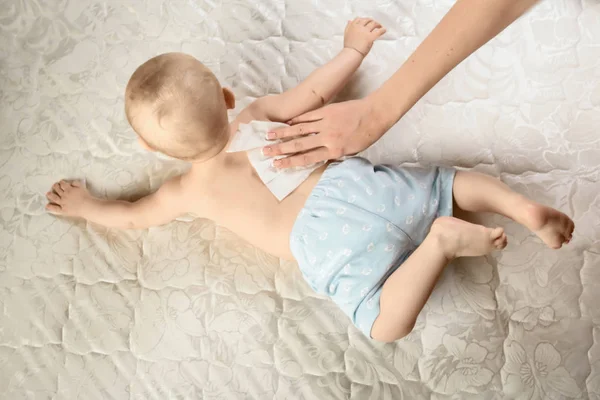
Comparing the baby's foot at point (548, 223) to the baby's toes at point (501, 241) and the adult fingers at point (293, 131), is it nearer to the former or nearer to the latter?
the baby's toes at point (501, 241)

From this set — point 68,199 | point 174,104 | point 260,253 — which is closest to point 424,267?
point 260,253

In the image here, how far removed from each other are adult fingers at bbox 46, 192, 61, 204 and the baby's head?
0.45 m

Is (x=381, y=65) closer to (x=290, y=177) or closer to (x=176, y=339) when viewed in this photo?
(x=290, y=177)

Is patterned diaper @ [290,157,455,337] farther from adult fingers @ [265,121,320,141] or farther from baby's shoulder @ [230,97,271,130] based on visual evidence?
baby's shoulder @ [230,97,271,130]

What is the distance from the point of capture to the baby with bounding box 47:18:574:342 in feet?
3.09

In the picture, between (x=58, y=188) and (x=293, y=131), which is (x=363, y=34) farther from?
(x=58, y=188)

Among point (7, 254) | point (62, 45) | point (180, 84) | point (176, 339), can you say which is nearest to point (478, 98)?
point (180, 84)

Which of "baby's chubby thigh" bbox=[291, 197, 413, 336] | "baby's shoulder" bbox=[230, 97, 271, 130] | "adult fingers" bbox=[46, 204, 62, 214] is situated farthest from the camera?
"adult fingers" bbox=[46, 204, 62, 214]

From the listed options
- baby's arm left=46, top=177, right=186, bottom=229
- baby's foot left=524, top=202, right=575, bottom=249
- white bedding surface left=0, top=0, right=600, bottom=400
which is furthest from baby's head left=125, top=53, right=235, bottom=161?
baby's foot left=524, top=202, right=575, bottom=249

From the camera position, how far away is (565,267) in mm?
1128

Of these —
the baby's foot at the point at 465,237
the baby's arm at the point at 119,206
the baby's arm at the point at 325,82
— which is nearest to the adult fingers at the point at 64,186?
the baby's arm at the point at 119,206

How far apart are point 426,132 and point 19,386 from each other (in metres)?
1.12

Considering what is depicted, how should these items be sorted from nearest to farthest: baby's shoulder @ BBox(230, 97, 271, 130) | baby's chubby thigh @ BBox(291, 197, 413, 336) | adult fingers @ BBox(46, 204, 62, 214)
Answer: baby's chubby thigh @ BBox(291, 197, 413, 336)
baby's shoulder @ BBox(230, 97, 271, 130)
adult fingers @ BBox(46, 204, 62, 214)

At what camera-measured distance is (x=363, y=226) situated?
104 centimetres
